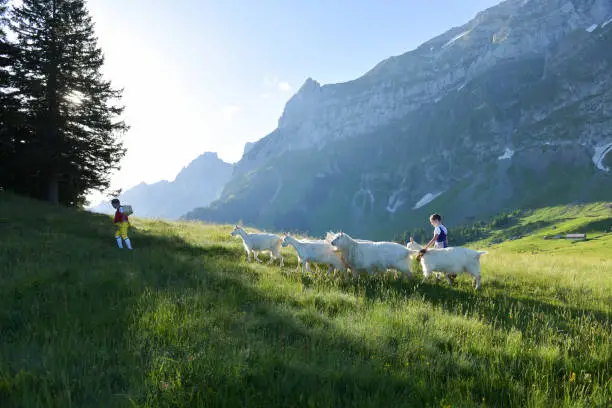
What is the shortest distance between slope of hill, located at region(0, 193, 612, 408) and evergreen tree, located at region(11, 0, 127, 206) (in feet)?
56.4

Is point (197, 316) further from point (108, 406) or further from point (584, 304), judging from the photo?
point (584, 304)

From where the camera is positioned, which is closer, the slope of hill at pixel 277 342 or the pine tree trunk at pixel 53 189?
the slope of hill at pixel 277 342

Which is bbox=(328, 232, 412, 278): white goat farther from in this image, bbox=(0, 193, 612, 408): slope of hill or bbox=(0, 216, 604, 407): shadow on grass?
bbox=(0, 216, 604, 407): shadow on grass

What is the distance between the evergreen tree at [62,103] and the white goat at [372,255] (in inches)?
878

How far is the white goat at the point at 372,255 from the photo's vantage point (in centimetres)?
1052

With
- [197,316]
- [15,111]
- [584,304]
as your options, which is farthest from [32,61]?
[584,304]

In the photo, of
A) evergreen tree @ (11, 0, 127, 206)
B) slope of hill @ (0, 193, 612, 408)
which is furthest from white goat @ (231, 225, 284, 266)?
evergreen tree @ (11, 0, 127, 206)

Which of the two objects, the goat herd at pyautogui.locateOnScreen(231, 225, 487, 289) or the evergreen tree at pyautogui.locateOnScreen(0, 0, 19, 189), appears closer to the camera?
the goat herd at pyautogui.locateOnScreen(231, 225, 487, 289)

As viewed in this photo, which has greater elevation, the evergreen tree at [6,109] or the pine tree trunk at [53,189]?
the evergreen tree at [6,109]

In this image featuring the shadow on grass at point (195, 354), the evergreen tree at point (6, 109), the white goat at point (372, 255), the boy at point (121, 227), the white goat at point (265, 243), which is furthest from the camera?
the evergreen tree at point (6, 109)

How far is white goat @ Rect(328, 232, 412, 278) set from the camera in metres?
10.5

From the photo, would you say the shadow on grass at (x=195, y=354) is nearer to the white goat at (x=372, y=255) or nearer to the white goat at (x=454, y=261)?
the white goat at (x=454, y=261)

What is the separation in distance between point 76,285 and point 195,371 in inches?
215

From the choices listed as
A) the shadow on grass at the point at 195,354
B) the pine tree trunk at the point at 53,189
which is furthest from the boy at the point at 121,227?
the pine tree trunk at the point at 53,189
